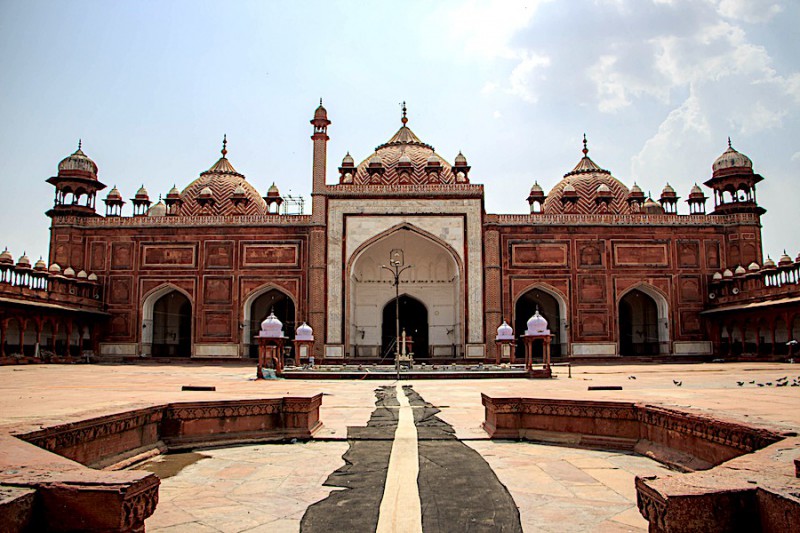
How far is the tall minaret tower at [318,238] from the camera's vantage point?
22330 millimetres

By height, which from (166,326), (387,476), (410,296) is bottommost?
(387,476)

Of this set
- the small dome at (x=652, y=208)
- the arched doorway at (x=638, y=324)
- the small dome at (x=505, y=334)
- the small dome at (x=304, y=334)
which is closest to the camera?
the small dome at (x=304, y=334)

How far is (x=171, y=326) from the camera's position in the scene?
82.8 ft

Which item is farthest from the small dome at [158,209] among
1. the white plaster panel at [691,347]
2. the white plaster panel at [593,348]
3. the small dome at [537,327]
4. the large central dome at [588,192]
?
the white plaster panel at [691,347]

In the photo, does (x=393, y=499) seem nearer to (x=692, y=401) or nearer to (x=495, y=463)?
(x=495, y=463)

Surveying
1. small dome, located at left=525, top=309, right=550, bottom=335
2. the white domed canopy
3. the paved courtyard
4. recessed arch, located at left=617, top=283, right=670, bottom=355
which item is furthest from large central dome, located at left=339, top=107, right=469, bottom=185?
the paved courtyard

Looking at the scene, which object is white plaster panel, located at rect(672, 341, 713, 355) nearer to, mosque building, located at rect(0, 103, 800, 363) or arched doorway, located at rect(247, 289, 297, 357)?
mosque building, located at rect(0, 103, 800, 363)

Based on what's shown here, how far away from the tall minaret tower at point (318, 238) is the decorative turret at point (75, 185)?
895cm

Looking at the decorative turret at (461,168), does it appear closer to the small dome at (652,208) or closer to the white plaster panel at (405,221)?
the white plaster panel at (405,221)

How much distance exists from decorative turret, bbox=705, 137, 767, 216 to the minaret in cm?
1497

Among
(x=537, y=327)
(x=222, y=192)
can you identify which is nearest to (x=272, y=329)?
(x=537, y=327)

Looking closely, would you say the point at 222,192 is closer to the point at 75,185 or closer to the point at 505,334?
the point at 75,185

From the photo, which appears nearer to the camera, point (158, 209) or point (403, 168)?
point (403, 168)

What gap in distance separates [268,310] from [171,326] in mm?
3777
